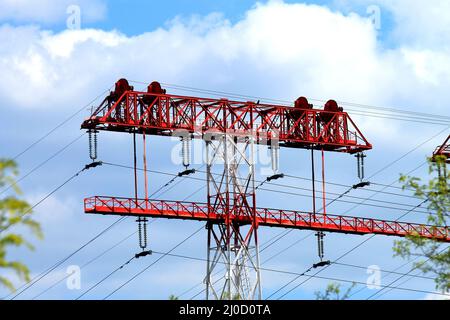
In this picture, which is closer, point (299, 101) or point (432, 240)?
point (432, 240)

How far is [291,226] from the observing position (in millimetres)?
90750

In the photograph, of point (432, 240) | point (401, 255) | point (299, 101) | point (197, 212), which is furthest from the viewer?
point (299, 101)

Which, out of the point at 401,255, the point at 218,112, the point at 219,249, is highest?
the point at 218,112

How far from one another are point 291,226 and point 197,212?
10655 mm

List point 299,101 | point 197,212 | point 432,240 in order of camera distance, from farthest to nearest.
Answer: point 299,101
point 197,212
point 432,240

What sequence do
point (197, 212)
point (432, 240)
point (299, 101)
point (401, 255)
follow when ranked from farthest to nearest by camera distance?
point (299, 101), point (197, 212), point (432, 240), point (401, 255)
